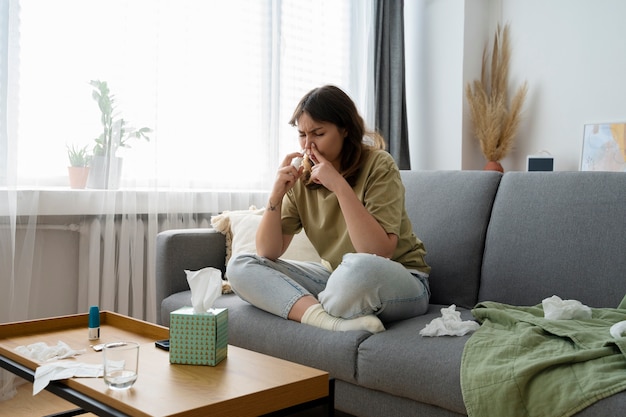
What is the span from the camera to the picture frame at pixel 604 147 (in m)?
3.35

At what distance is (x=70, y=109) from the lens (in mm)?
2607

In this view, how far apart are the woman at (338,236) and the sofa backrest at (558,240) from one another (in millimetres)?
253

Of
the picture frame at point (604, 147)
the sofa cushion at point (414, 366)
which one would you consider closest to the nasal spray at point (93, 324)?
the sofa cushion at point (414, 366)

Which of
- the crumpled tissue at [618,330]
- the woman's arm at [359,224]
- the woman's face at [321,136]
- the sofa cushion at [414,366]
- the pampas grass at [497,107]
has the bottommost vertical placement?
the sofa cushion at [414,366]

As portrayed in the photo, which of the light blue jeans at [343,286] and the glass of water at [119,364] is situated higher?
the light blue jeans at [343,286]

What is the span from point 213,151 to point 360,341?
164 cm

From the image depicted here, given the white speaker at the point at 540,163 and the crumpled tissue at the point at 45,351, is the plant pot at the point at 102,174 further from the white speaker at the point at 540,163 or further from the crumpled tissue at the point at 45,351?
the white speaker at the point at 540,163

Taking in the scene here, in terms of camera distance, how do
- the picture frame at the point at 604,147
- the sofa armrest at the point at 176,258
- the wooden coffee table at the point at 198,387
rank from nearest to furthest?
1. the wooden coffee table at the point at 198,387
2. the sofa armrest at the point at 176,258
3. the picture frame at the point at 604,147

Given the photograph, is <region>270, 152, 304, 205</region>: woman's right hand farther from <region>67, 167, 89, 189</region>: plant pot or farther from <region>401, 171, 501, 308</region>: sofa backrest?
<region>67, 167, 89, 189</region>: plant pot

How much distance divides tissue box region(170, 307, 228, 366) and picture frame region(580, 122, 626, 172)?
269 centimetres

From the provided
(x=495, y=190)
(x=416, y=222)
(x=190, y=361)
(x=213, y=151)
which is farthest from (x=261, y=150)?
(x=190, y=361)

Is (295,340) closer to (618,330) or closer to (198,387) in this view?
(198,387)

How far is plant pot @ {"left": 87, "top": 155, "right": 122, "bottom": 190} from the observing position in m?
2.67

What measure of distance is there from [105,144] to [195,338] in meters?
1.59
